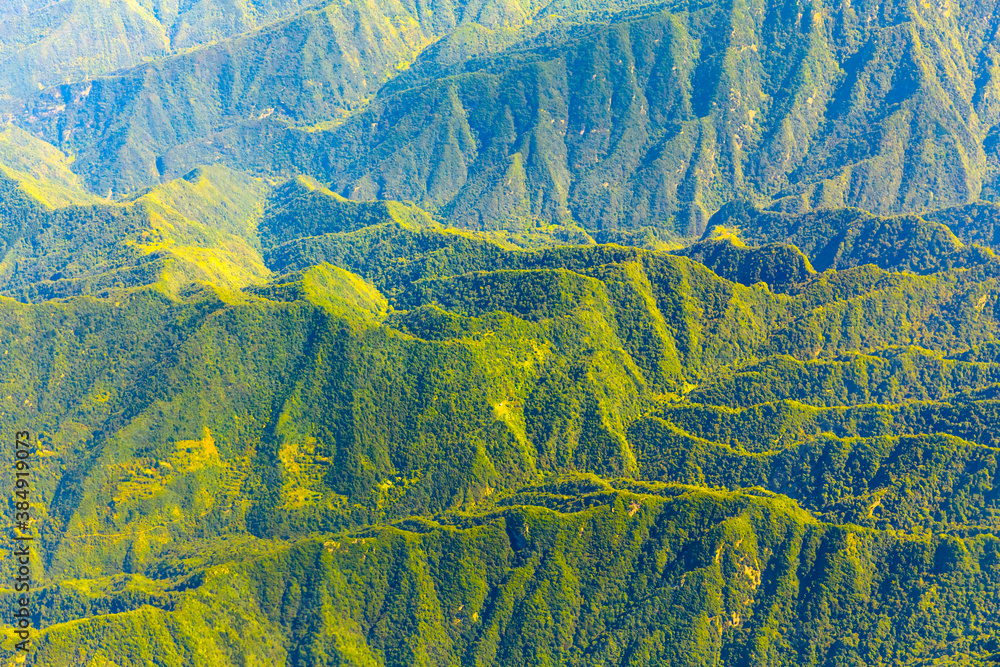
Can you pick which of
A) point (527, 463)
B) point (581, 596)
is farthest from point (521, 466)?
point (581, 596)

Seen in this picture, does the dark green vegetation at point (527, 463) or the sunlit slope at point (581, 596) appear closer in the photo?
the sunlit slope at point (581, 596)

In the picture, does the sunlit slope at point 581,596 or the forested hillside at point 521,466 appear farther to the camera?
the forested hillside at point 521,466

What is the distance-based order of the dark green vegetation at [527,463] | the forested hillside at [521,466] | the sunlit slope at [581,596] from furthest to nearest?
the dark green vegetation at [527,463] < the forested hillside at [521,466] < the sunlit slope at [581,596]

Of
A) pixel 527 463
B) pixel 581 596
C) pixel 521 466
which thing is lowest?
pixel 581 596

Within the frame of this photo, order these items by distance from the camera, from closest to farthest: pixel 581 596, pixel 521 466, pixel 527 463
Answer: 1. pixel 581 596
2. pixel 521 466
3. pixel 527 463

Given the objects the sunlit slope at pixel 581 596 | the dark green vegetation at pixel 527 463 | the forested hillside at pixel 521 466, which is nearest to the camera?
the sunlit slope at pixel 581 596

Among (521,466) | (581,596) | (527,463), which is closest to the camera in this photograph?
(581,596)

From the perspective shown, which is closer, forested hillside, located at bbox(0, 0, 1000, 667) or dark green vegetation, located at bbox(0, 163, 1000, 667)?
forested hillside, located at bbox(0, 0, 1000, 667)

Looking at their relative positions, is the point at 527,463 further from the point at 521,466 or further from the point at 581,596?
the point at 581,596

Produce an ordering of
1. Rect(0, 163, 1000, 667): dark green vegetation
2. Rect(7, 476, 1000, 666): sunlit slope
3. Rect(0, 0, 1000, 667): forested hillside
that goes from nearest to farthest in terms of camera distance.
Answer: Rect(7, 476, 1000, 666): sunlit slope, Rect(0, 0, 1000, 667): forested hillside, Rect(0, 163, 1000, 667): dark green vegetation

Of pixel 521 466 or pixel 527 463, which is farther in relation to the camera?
pixel 527 463
